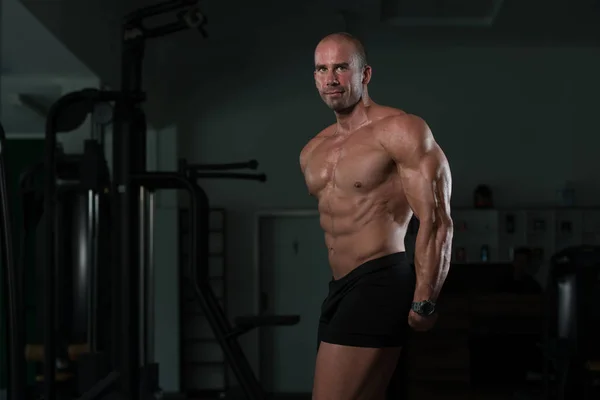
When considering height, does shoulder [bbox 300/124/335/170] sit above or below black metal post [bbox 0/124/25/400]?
above

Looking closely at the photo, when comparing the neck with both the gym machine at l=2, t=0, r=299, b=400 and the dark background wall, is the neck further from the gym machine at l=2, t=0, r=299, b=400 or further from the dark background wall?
the dark background wall

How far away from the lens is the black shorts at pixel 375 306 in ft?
5.77

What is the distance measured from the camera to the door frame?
7.00m

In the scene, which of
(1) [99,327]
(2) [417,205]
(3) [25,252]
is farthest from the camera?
(1) [99,327]

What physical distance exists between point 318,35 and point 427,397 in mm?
3204

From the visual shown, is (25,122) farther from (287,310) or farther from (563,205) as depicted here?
(563,205)

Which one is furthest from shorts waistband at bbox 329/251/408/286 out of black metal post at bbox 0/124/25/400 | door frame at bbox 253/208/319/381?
door frame at bbox 253/208/319/381

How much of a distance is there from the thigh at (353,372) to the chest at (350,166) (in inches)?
16.0

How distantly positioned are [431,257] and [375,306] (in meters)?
0.18

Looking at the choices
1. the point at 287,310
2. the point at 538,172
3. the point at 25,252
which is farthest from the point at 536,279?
the point at 25,252

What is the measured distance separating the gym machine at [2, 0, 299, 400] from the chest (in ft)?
4.84

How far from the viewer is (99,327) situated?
13.0 feet

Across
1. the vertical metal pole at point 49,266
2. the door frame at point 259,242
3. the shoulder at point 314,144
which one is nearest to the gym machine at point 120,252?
the vertical metal pole at point 49,266

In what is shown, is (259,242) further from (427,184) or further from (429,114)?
(427,184)
